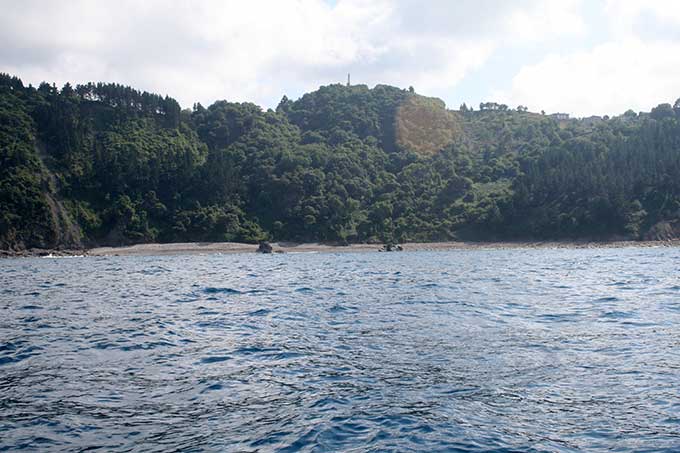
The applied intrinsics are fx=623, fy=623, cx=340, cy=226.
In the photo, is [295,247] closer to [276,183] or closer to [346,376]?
[276,183]

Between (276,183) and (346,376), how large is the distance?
452 ft

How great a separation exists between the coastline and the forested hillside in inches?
130

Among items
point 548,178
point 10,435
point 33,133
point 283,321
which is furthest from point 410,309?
point 33,133

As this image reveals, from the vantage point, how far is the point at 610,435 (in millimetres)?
9602

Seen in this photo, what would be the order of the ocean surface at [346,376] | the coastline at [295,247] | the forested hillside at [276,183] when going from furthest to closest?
the forested hillside at [276,183] < the coastline at [295,247] < the ocean surface at [346,376]

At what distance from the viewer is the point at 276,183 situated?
491ft

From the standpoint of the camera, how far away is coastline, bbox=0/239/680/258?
113m

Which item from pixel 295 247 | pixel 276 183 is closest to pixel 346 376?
pixel 295 247

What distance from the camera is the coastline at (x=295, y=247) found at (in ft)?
370

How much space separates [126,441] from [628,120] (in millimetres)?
197897

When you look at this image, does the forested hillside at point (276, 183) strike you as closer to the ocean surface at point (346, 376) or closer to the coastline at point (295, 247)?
the coastline at point (295, 247)

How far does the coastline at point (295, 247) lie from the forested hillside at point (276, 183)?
3306 mm

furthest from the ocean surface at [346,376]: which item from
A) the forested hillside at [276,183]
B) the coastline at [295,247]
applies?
the forested hillside at [276,183]

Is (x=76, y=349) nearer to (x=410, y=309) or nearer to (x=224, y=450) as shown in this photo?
(x=224, y=450)
